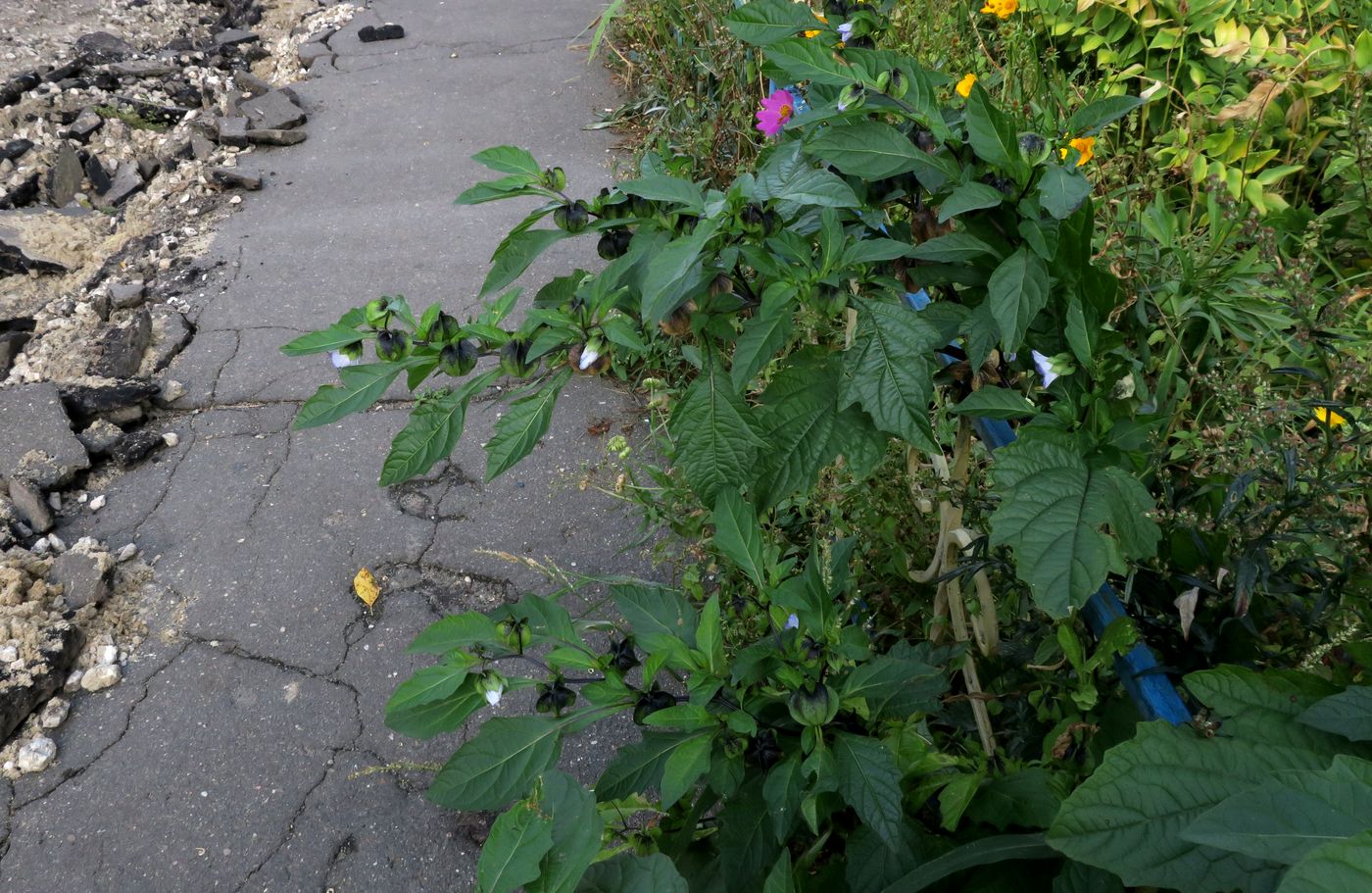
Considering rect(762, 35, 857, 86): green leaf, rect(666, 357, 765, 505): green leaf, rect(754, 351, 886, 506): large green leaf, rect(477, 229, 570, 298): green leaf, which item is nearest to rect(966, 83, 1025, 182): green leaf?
rect(762, 35, 857, 86): green leaf

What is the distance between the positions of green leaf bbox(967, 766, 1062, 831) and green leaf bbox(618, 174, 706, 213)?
880 millimetres

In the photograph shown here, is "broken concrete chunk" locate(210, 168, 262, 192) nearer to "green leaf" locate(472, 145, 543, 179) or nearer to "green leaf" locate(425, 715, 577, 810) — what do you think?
"green leaf" locate(472, 145, 543, 179)

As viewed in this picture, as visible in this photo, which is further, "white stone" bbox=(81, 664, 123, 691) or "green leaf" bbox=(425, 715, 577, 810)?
"white stone" bbox=(81, 664, 123, 691)

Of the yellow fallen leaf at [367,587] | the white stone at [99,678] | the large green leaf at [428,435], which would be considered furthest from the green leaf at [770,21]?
the white stone at [99,678]

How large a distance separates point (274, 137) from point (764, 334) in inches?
182

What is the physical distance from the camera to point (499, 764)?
Result: 1.24 meters

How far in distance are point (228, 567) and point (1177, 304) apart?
8.38 feet

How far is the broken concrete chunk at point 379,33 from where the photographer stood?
6.17 m

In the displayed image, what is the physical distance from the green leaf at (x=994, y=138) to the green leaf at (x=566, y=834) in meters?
0.87

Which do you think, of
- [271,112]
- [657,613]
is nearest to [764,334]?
[657,613]

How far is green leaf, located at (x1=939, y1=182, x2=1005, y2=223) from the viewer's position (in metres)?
1.10

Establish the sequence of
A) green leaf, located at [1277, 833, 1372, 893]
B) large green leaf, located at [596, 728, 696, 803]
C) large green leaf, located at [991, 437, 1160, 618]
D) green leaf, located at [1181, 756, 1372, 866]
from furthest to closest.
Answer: large green leaf, located at [596, 728, 696, 803] → large green leaf, located at [991, 437, 1160, 618] → green leaf, located at [1181, 756, 1372, 866] → green leaf, located at [1277, 833, 1372, 893]

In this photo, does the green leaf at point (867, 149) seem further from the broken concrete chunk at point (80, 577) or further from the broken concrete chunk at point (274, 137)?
the broken concrete chunk at point (274, 137)

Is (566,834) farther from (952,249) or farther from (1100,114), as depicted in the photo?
(1100,114)
